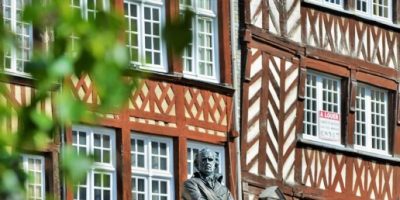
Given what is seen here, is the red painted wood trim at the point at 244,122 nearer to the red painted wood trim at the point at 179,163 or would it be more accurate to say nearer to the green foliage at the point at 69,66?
the red painted wood trim at the point at 179,163

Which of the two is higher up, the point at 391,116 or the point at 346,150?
the point at 391,116

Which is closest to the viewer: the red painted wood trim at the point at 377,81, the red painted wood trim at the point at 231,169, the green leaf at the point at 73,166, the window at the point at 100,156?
the green leaf at the point at 73,166

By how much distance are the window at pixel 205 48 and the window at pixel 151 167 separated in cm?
153

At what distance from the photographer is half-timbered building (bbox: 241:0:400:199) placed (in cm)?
3197

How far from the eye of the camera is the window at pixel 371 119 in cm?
3522

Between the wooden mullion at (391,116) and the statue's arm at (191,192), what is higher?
the wooden mullion at (391,116)

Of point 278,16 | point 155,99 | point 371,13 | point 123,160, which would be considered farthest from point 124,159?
point 371,13

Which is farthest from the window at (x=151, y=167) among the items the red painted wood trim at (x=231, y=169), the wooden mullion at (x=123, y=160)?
the red painted wood trim at (x=231, y=169)

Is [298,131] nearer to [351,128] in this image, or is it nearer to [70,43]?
[351,128]

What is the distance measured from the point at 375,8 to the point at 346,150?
3.25 metres

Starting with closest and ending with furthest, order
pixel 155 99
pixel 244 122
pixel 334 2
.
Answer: pixel 155 99 → pixel 244 122 → pixel 334 2

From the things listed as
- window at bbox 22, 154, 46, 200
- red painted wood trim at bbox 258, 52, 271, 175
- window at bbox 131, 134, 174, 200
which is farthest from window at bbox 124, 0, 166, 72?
window at bbox 22, 154, 46, 200

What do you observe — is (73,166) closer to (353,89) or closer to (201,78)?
(201,78)

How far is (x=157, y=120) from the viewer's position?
29656 millimetres
